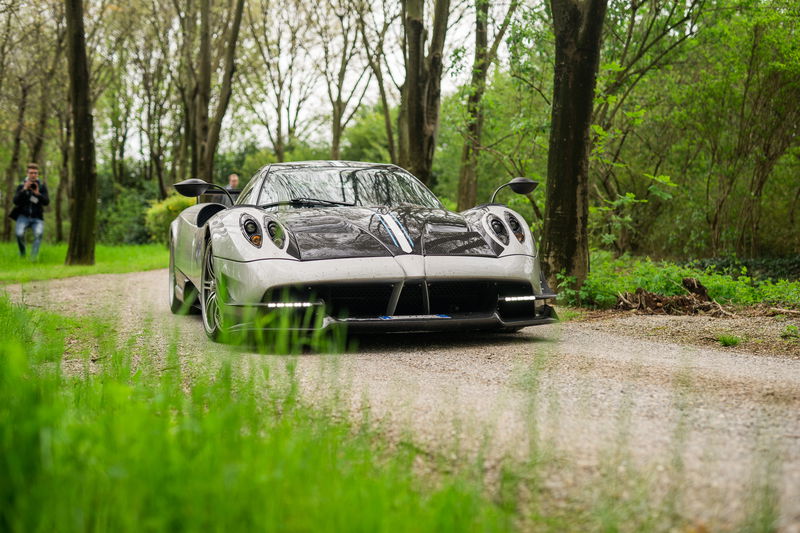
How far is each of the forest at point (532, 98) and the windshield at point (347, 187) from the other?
208cm

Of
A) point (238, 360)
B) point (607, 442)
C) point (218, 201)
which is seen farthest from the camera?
point (218, 201)

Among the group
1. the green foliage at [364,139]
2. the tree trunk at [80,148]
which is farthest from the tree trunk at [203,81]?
the green foliage at [364,139]

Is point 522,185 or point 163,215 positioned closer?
point 522,185

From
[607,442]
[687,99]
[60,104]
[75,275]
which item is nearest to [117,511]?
[607,442]

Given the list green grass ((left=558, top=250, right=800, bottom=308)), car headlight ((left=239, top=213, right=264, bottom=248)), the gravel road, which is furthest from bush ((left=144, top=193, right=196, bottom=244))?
the gravel road

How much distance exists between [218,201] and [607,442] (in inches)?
195

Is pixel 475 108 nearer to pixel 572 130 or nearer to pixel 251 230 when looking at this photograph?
pixel 572 130

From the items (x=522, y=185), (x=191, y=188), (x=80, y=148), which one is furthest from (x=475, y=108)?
(x=191, y=188)

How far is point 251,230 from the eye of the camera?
4.65 metres

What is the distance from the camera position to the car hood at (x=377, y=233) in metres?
4.55

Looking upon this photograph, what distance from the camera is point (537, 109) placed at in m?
15.5

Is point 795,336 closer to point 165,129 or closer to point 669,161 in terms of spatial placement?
point 669,161

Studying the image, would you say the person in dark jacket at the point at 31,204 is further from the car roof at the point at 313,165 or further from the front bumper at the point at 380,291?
the front bumper at the point at 380,291

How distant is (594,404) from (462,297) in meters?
1.92
